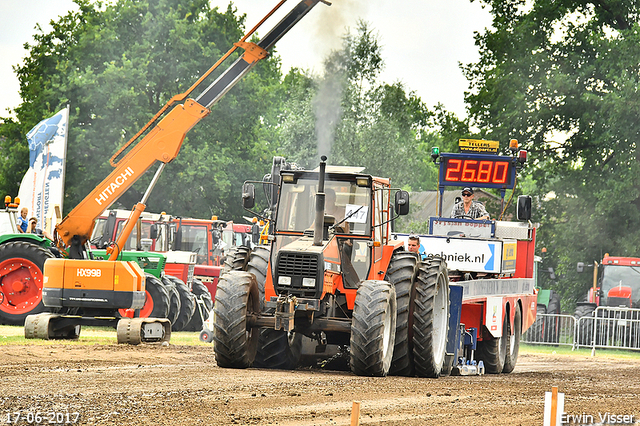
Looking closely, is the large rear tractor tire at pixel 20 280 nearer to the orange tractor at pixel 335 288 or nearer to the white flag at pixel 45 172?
the white flag at pixel 45 172

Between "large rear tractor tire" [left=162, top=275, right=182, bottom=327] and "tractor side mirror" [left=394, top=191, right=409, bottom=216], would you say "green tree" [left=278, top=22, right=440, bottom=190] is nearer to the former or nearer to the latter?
"large rear tractor tire" [left=162, top=275, right=182, bottom=327]

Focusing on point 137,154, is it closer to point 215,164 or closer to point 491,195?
point 491,195

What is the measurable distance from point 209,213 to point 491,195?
48.6 feet

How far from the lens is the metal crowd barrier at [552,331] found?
2539 cm

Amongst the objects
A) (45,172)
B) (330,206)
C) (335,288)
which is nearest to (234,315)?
(335,288)

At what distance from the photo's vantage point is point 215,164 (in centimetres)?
4156

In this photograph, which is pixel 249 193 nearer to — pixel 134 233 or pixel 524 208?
pixel 524 208

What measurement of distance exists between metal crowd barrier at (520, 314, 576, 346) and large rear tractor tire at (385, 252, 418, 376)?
45.8 ft

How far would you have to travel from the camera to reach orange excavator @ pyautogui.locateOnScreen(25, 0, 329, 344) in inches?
592

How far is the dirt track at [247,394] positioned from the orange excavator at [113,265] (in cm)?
183

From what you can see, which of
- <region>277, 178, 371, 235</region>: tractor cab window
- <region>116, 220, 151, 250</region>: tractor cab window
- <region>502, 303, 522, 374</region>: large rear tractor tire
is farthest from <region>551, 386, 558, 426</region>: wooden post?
<region>116, 220, 151, 250</region>: tractor cab window

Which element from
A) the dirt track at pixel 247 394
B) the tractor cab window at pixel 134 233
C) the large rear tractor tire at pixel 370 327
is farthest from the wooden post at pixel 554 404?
the tractor cab window at pixel 134 233

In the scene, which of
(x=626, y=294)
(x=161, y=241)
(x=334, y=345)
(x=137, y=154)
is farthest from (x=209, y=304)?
(x=626, y=294)

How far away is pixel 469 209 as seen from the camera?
1659cm
